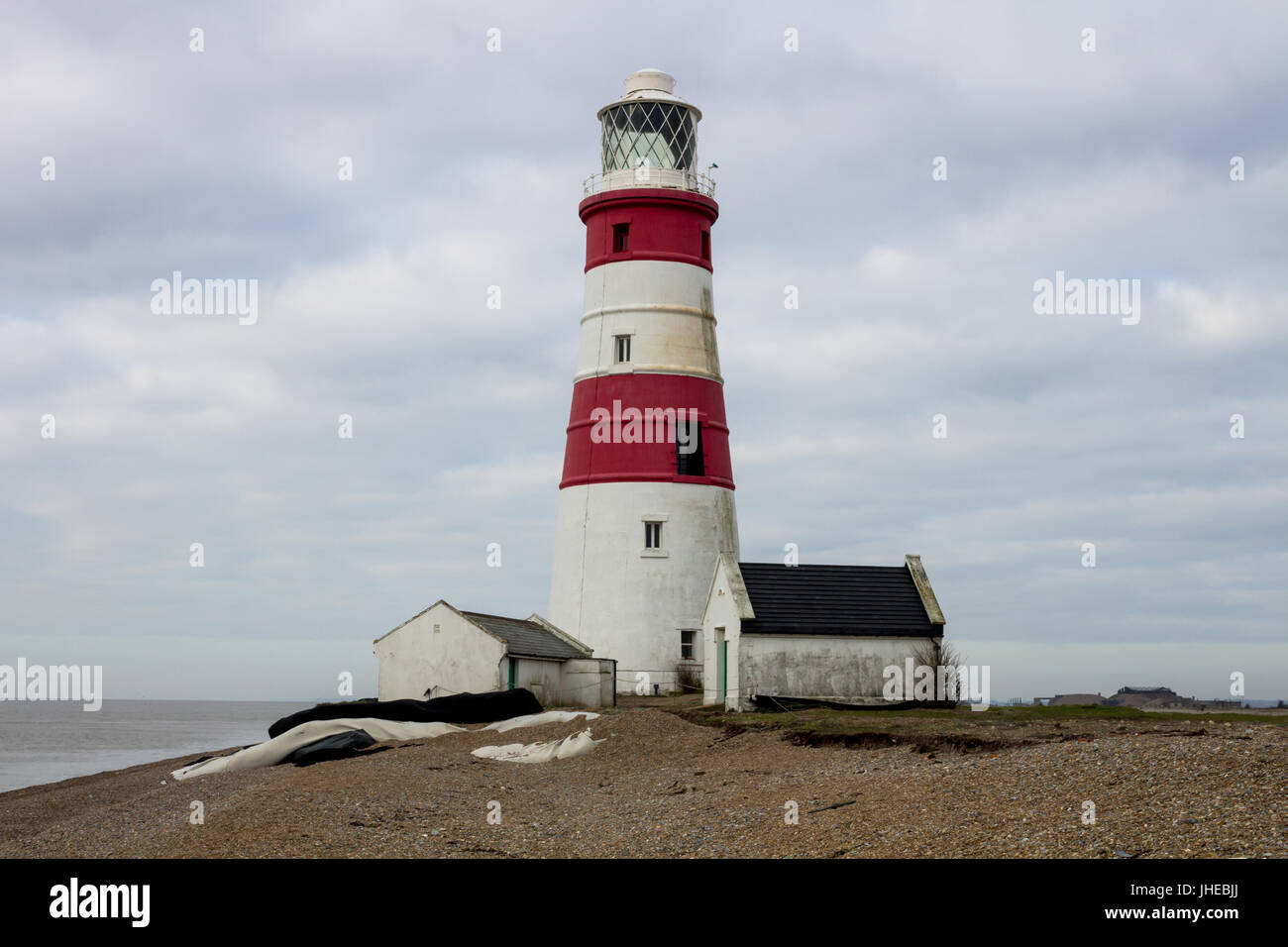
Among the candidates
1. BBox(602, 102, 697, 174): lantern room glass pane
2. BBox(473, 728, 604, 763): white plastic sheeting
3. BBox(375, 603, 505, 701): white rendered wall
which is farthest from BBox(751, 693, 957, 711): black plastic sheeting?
BBox(602, 102, 697, 174): lantern room glass pane

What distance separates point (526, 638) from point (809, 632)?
8.26 metres

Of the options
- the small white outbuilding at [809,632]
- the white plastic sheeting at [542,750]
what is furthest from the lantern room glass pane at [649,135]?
the white plastic sheeting at [542,750]

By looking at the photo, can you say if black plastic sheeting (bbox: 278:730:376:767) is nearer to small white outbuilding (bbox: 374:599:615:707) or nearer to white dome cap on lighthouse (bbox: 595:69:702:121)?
small white outbuilding (bbox: 374:599:615:707)

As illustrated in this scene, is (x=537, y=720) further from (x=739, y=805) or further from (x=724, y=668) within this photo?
(x=739, y=805)

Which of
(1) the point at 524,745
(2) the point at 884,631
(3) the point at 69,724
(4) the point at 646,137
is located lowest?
(3) the point at 69,724

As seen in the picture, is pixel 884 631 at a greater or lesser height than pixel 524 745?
greater

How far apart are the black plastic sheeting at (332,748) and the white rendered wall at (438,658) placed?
6.28m

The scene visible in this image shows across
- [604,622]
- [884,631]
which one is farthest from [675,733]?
[604,622]

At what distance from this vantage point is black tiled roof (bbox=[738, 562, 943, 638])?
2867 centimetres
